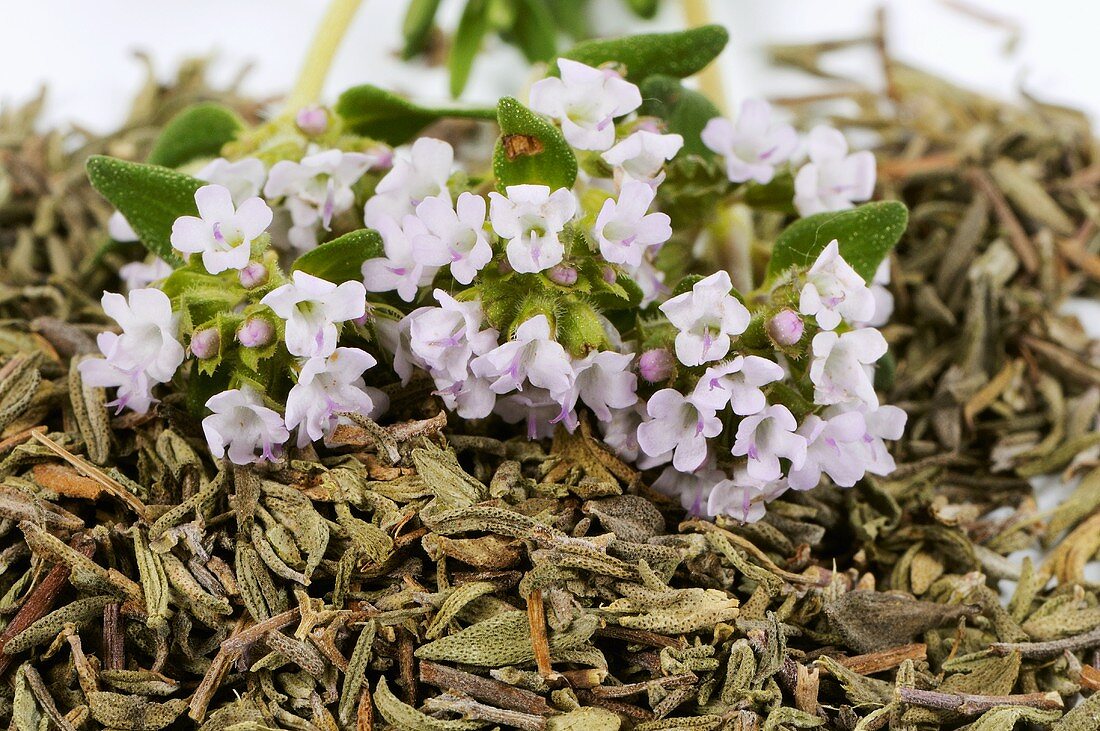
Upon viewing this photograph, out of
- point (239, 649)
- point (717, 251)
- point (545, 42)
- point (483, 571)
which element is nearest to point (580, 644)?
point (483, 571)

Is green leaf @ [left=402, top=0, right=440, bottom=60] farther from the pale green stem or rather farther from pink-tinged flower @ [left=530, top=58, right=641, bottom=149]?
pink-tinged flower @ [left=530, top=58, right=641, bottom=149]

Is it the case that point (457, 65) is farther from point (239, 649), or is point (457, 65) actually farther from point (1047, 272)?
point (239, 649)

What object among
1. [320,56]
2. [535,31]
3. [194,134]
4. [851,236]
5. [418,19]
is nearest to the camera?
[851,236]

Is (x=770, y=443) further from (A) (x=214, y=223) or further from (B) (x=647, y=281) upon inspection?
(A) (x=214, y=223)

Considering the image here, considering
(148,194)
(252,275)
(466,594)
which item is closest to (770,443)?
(466,594)

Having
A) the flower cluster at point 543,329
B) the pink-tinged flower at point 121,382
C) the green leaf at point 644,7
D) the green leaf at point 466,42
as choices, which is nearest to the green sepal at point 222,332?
the flower cluster at point 543,329

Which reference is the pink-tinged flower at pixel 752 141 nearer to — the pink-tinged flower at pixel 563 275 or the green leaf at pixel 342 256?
the pink-tinged flower at pixel 563 275
